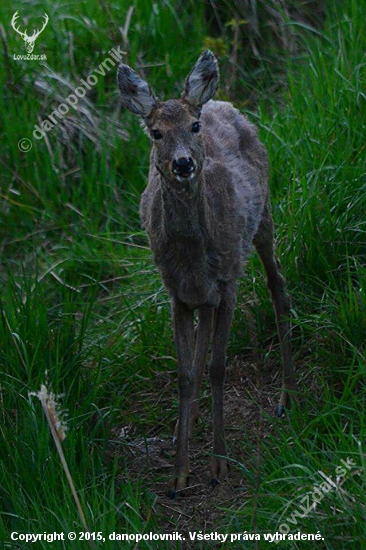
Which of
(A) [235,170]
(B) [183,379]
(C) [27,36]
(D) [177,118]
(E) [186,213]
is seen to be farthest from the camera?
(C) [27,36]

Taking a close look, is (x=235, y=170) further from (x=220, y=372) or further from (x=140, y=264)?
(x=140, y=264)

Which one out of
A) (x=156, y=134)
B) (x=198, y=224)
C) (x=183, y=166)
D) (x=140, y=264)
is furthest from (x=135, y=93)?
(x=140, y=264)

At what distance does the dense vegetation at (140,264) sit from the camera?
15.1 ft

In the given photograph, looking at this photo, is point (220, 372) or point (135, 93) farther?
point (220, 372)

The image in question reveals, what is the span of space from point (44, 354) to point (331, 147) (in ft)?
7.40

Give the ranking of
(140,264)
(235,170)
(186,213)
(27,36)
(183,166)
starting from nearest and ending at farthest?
(183,166) < (186,213) < (235,170) < (140,264) < (27,36)

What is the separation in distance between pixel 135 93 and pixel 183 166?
23.4 inches

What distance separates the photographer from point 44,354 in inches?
210

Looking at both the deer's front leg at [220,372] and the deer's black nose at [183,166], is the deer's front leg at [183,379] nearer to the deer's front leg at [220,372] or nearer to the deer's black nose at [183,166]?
the deer's front leg at [220,372]

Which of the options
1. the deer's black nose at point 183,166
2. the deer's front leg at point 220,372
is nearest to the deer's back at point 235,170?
the deer's front leg at point 220,372

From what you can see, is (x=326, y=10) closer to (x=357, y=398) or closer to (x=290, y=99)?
(x=290, y=99)

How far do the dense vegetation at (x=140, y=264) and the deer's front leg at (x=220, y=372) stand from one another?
0.14 metres

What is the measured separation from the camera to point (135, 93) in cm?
531

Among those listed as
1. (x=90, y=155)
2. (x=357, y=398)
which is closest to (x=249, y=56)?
(x=90, y=155)
